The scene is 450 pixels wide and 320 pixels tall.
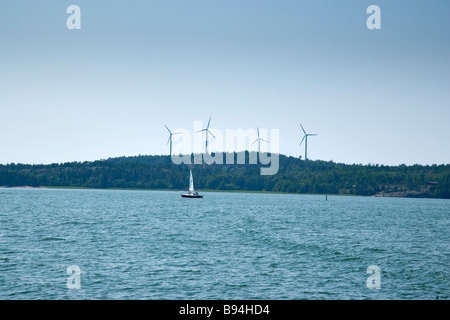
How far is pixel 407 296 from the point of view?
40.0 metres

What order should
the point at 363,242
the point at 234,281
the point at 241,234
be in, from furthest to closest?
the point at 241,234
the point at 363,242
the point at 234,281

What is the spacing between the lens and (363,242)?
256ft

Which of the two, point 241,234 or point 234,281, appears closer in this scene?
point 234,281
